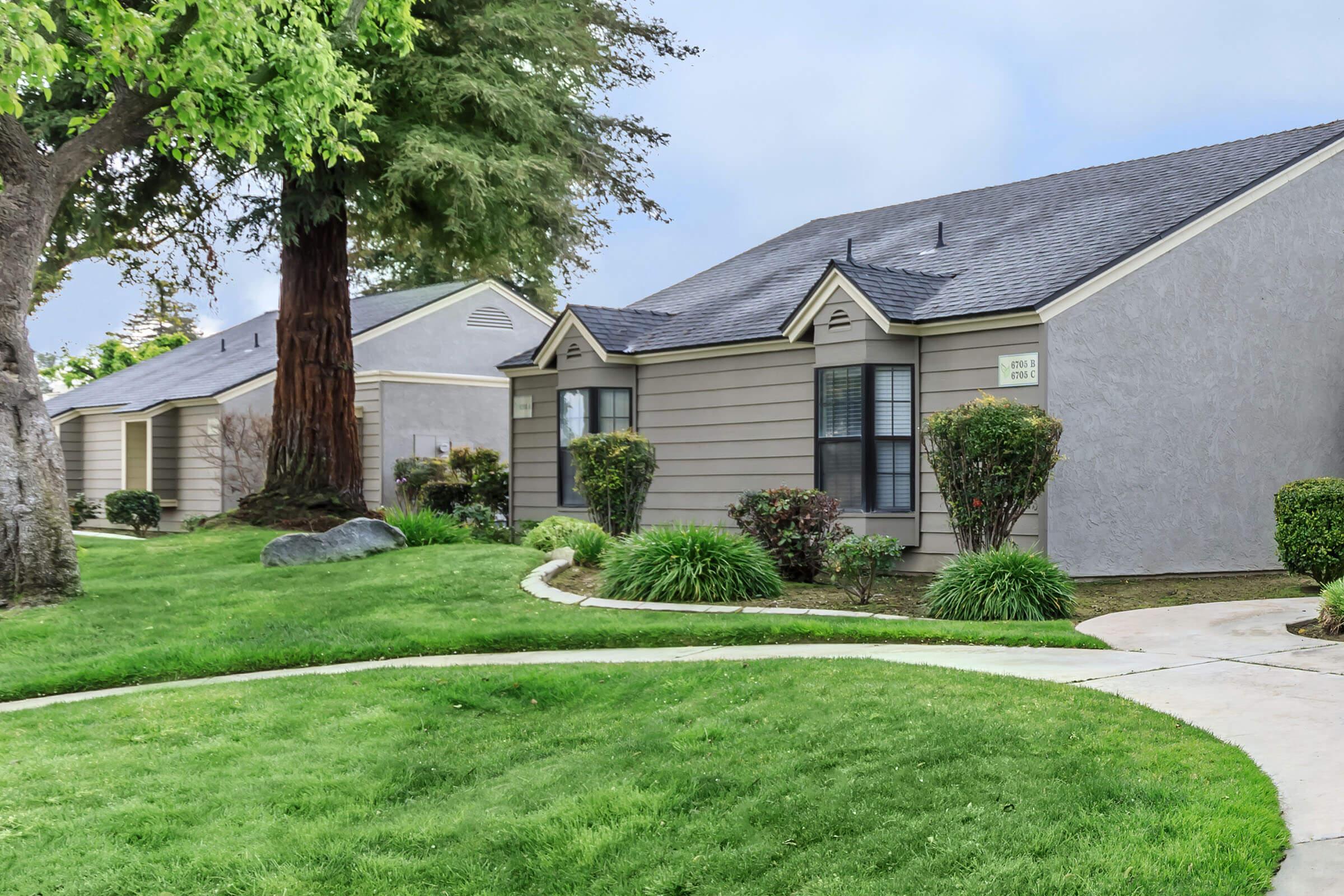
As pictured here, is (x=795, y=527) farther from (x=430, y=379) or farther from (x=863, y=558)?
(x=430, y=379)

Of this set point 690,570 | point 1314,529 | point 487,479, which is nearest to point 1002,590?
point 690,570

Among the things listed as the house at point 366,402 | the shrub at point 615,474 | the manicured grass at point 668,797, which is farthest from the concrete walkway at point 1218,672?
the house at point 366,402

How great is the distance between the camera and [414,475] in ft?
75.2

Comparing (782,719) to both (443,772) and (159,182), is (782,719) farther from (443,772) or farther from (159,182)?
(159,182)

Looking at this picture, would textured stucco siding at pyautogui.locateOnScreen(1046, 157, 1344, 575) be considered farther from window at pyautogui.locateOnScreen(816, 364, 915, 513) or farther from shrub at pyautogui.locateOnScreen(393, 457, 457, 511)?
shrub at pyautogui.locateOnScreen(393, 457, 457, 511)

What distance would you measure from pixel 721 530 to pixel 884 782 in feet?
25.0

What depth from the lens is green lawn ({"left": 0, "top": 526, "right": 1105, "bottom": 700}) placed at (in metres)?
9.13

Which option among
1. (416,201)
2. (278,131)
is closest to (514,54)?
(416,201)

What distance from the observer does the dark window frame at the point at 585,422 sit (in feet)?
57.1

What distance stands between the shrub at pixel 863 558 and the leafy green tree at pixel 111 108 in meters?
7.77

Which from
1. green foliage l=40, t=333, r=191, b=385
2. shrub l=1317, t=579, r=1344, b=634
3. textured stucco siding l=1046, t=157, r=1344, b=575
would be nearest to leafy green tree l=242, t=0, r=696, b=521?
textured stucco siding l=1046, t=157, r=1344, b=575

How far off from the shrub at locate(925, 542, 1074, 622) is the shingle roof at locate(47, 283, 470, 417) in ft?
54.0

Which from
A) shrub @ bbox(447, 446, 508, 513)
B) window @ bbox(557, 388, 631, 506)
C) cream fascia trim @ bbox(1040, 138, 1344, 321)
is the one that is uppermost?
cream fascia trim @ bbox(1040, 138, 1344, 321)

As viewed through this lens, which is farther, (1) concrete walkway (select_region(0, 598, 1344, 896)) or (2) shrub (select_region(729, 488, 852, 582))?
(2) shrub (select_region(729, 488, 852, 582))
